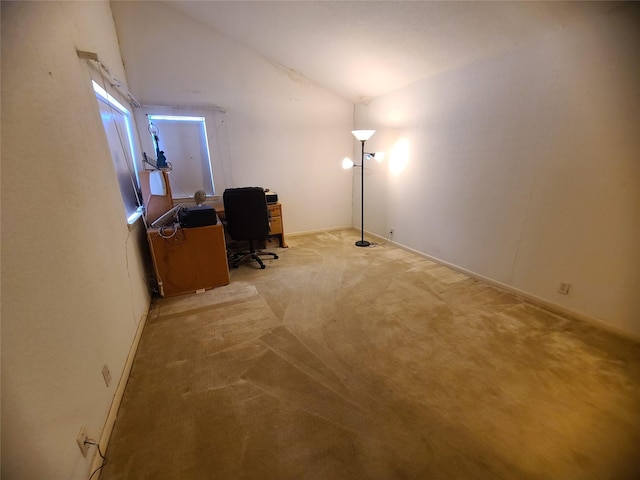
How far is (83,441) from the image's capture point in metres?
1.11

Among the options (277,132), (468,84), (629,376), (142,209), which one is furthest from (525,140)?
(142,209)

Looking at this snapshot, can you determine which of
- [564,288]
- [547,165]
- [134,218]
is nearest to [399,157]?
[547,165]

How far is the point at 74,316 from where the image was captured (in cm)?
120

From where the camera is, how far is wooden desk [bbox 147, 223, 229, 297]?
2584mm

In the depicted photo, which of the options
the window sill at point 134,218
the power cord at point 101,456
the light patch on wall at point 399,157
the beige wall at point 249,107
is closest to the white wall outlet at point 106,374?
the power cord at point 101,456

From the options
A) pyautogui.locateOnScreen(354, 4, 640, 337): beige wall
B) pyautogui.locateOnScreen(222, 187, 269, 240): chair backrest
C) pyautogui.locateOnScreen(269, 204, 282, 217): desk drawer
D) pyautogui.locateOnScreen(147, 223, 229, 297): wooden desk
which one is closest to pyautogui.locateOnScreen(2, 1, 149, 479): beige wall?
pyautogui.locateOnScreen(147, 223, 229, 297): wooden desk

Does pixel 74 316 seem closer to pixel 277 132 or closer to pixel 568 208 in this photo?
pixel 568 208

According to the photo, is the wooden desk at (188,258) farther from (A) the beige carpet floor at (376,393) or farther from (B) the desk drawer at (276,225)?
(B) the desk drawer at (276,225)

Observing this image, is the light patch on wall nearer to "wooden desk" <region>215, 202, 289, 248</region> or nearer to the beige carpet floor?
"wooden desk" <region>215, 202, 289, 248</region>

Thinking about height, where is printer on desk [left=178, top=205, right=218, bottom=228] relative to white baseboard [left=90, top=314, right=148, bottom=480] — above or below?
above

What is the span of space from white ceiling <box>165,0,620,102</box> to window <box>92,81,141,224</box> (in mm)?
1521

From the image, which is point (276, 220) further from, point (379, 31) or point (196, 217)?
point (379, 31)

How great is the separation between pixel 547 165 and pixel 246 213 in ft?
9.52

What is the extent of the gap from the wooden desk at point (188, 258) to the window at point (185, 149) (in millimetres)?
1412
